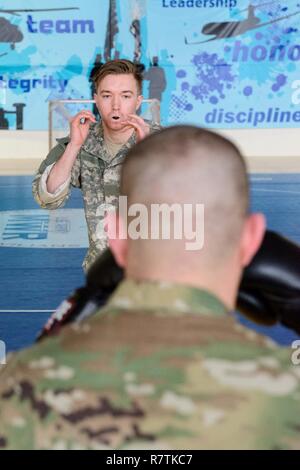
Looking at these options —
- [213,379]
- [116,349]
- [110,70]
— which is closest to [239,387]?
[213,379]

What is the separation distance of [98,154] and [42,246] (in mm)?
3163

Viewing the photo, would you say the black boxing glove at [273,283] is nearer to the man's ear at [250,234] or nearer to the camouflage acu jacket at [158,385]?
the man's ear at [250,234]

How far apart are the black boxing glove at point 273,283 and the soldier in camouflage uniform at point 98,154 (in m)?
1.77

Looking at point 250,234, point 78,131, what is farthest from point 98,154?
point 250,234

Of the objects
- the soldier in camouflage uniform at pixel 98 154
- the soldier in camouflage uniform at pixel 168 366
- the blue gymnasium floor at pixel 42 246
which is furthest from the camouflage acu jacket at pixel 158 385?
the blue gymnasium floor at pixel 42 246

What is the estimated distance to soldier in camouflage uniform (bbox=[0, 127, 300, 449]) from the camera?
3.49ft

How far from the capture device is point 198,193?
3.94 feet

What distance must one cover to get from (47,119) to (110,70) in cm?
897

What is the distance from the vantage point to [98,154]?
143 inches

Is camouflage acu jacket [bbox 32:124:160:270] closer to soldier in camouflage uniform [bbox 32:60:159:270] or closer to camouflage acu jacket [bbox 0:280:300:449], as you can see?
soldier in camouflage uniform [bbox 32:60:159:270]

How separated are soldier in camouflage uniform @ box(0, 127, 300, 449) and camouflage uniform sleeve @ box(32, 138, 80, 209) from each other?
2.30 meters

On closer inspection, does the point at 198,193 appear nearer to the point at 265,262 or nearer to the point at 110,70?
the point at 265,262

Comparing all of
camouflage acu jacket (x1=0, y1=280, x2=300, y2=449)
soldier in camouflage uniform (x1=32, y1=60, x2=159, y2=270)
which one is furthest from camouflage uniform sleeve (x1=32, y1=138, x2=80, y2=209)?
camouflage acu jacket (x1=0, y1=280, x2=300, y2=449)

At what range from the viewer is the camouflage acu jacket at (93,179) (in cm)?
357
